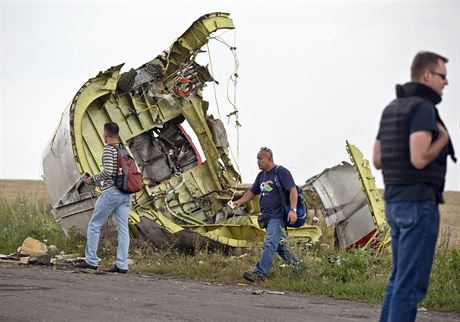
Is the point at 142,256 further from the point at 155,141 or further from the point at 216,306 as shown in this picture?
the point at 216,306

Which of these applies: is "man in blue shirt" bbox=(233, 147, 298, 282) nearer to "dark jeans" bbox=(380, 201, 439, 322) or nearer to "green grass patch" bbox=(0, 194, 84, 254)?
"green grass patch" bbox=(0, 194, 84, 254)

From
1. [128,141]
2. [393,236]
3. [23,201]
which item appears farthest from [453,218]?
[393,236]

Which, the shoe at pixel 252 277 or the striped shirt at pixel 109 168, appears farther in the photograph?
the striped shirt at pixel 109 168

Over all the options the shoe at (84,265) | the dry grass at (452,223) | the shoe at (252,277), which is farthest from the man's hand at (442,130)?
the dry grass at (452,223)

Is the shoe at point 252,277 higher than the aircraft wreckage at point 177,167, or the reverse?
the aircraft wreckage at point 177,167

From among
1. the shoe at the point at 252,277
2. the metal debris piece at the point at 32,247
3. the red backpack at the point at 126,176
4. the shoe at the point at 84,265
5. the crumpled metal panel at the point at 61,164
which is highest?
the crumpled metal panel at the point at 61,164

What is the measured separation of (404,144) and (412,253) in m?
0.75

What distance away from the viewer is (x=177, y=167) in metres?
16.9

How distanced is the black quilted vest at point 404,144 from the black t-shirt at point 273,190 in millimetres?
5349

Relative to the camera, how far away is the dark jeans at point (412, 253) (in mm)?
6414

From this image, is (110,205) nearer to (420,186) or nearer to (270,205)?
(270,205)

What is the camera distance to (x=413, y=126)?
6391 mm

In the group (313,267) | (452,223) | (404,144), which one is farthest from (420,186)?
(452,223)

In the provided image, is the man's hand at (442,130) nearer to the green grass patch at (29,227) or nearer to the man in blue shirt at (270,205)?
the man in blue shirt at (270,205)
